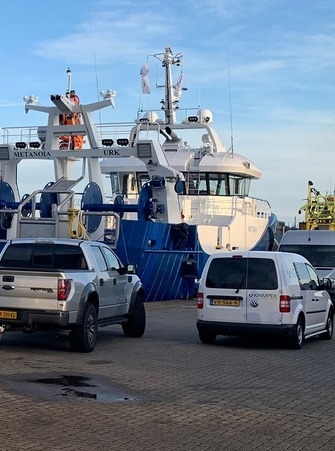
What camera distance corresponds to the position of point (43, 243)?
522 inches

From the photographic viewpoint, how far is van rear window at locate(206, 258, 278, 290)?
1338cm

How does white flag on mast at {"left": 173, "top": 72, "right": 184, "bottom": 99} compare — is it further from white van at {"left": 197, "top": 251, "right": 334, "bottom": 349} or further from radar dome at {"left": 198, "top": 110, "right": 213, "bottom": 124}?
white van at {"left": 197, "top": 251, "right": 334, "bottom": 349}

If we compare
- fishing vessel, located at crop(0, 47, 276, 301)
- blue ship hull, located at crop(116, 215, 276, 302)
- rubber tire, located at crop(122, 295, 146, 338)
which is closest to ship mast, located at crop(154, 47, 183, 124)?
fishing vessel, located at crop(0, 47, 276, 301)

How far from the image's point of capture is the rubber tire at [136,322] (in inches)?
583

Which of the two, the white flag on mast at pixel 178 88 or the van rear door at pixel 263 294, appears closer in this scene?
the van rear door at pixel 263 294

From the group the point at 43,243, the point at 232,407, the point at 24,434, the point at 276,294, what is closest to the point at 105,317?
the point at 43,243

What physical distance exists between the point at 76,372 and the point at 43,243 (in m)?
3.37

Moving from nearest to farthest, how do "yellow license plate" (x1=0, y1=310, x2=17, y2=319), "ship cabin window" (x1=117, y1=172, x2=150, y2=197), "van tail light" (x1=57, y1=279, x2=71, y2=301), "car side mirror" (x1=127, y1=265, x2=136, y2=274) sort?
"van tail light" (x1=57, y1=279, x2=71, y2=301) < "yellow license plate" (x1=0, y1=310, x2=17, y2=319) < "car side mirror" (x1=127, y1=265, x2=136, y2=274) < "ship cabin window" (x1=117, y1=172, x2=150, y2=197)

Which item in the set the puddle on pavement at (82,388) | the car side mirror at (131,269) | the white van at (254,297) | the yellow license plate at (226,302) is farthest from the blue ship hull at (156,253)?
the puddle on pavement at (82,388)

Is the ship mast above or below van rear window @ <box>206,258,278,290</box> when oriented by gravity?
above

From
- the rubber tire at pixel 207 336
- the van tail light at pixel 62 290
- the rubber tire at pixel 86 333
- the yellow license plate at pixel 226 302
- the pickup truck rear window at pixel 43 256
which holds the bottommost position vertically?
the rubber tire at pixel 207 336

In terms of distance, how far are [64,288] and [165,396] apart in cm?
329

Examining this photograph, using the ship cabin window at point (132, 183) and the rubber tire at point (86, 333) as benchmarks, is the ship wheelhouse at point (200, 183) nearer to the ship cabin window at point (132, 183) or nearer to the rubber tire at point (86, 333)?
the ship cabin window at point (132, 183)

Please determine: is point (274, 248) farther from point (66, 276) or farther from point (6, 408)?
point (6, 408)
